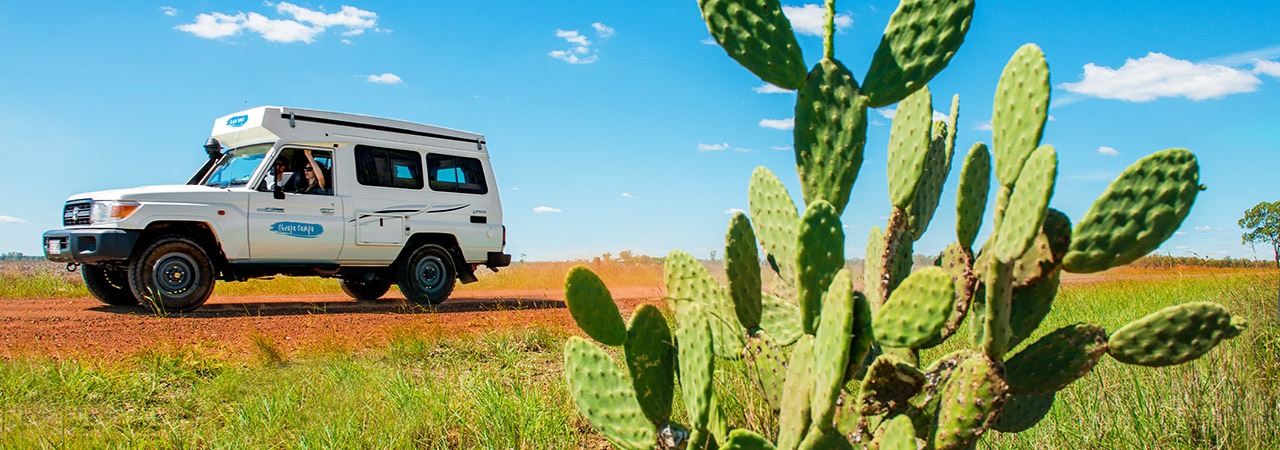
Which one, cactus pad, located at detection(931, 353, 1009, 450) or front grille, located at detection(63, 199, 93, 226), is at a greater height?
front grille, located at detection(63, 199, 93, 226)

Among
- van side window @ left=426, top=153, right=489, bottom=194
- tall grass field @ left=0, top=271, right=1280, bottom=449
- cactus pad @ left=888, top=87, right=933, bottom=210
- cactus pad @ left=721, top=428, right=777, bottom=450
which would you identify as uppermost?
van side window @ left=426, top=153, right=489, bottom=194

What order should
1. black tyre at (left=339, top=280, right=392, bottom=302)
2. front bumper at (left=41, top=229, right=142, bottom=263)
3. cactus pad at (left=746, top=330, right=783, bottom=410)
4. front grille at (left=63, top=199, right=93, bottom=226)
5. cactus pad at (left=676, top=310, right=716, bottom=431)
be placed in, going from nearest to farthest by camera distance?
cactus pad at (left=676, top=310, right=716, bottom=431), cactus pad at (left=746, top=330, right=783, bottom=410), front bumper at (left=41, top=229, right=142, bottom=263), front grille at (left=63, top=199, right=93, bottom=226), black tyre at (left=339, top=280, right=392, bottom=302)

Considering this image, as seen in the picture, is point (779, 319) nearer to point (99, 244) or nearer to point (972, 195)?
point (972, 195)

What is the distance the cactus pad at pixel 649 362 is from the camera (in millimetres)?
1794

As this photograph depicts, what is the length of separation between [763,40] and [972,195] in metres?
0.56

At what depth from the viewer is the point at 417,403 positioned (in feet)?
10.5

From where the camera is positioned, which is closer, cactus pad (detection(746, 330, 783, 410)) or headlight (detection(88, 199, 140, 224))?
cactus pad (detection(746, 330, 783, 410))

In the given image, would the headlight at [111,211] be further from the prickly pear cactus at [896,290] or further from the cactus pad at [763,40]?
the cactus pad at [763,40]

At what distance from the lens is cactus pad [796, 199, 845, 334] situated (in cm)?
148

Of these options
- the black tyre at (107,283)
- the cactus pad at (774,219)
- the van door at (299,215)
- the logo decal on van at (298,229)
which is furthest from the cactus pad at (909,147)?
the black tyre at (107,283)

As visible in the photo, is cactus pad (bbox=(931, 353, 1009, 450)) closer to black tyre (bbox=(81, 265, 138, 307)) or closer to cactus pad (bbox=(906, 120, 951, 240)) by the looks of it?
cactus pad (bbox=(906, 120, 951, 240))

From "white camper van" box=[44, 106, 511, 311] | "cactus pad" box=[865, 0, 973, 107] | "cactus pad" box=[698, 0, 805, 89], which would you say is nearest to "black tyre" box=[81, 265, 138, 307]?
"white camper van" box=[44, 106, 511, 311]

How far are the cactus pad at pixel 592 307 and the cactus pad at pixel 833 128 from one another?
500 millimetres

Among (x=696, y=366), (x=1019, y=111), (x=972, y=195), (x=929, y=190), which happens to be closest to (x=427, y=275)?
(x=929, y=190)
